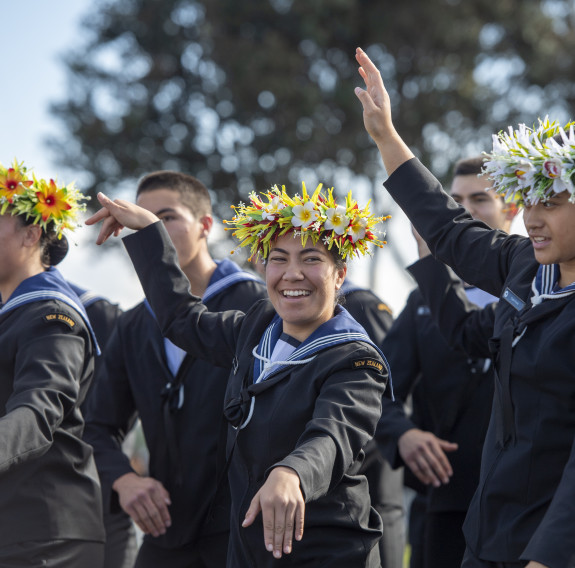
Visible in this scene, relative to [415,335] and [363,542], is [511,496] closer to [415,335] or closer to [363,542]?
[363,542]

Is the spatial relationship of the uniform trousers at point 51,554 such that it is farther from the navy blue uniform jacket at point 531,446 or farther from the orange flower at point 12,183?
the navy blue uniform jacket at point 531,446

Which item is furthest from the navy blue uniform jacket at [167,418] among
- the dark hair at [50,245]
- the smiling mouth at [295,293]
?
the smiling mouth at [295,293]

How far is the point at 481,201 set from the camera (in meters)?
5.48

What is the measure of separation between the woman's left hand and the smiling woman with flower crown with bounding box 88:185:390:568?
2.0 inches

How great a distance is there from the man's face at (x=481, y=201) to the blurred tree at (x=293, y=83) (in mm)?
10887

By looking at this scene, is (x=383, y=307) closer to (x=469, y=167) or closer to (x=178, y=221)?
(x=469, y=167)

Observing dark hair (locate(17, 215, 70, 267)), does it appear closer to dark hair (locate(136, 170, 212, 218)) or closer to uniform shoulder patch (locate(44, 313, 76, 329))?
uniform shoulder patch (locate(44, 313, 76, 329))

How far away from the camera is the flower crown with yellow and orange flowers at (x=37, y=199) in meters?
4.30

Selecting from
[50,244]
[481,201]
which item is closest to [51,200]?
[50,244]

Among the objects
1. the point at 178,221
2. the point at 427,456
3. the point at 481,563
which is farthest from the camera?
the point at 178,221

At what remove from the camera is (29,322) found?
3979 mm

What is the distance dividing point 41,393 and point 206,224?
1917 mm

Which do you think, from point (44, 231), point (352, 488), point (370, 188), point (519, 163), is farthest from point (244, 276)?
point (370, 188)

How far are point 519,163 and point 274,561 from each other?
168 cm
